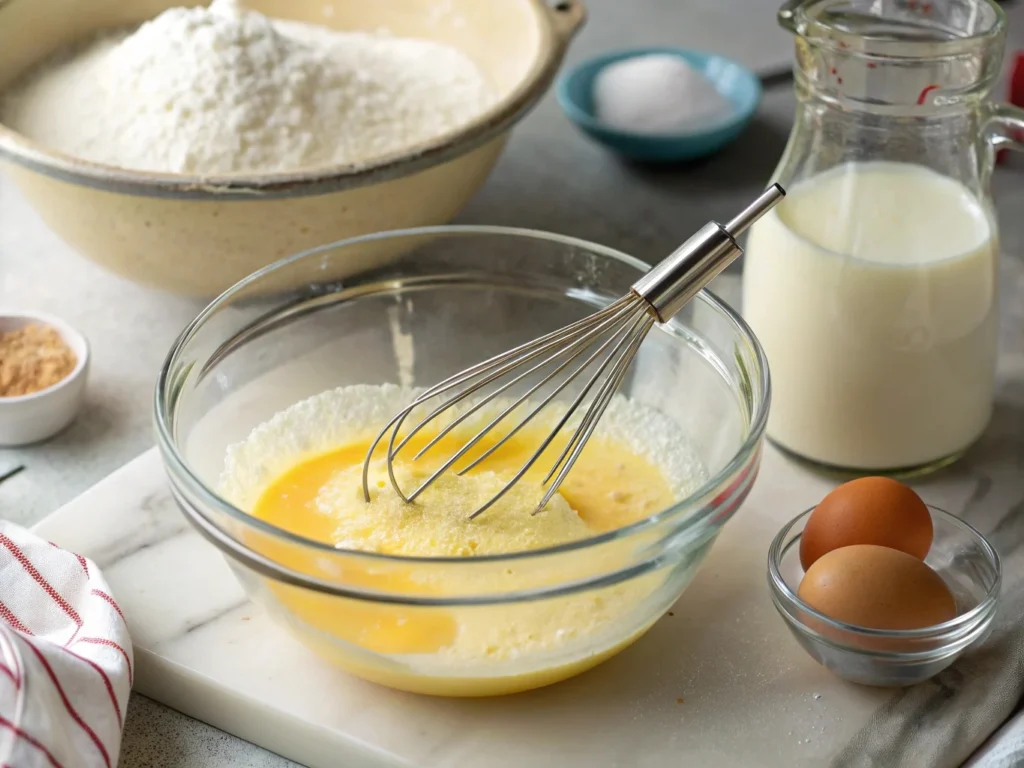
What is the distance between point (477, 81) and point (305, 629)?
2.49 feet

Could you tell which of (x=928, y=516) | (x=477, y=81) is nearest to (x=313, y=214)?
(x=477, y=81)

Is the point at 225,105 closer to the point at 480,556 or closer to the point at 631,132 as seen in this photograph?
the point at 631,132

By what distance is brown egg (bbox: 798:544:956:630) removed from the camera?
29.8 inches

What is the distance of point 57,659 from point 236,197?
0.43m

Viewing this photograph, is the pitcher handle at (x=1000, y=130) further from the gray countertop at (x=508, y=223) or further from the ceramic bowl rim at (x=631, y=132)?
the ceramic bowl rim at (x=631, y=132)

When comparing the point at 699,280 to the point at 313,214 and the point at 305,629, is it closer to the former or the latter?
the point at 305,629

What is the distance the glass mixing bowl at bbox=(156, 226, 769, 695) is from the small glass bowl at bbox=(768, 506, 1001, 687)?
0.24 ft

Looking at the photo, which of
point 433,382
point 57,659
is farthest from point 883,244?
point 57,659

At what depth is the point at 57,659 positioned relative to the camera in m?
0.74

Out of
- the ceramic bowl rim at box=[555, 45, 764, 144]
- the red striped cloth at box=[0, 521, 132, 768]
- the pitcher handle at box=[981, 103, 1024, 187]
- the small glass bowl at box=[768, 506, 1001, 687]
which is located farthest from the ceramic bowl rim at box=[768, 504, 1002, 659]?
the ceramic bowl rim at box=[555, 45, 764, 144]

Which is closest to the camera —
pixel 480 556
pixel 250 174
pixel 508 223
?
pixel 480 556

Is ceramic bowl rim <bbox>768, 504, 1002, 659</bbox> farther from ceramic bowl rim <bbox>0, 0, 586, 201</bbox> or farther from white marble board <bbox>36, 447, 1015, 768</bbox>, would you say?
ceramic bowl rim <bbox>0, 0, 586, 201</bbox>

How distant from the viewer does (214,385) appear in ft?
3.08

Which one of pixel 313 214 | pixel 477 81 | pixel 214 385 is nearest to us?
pixel 214 385
